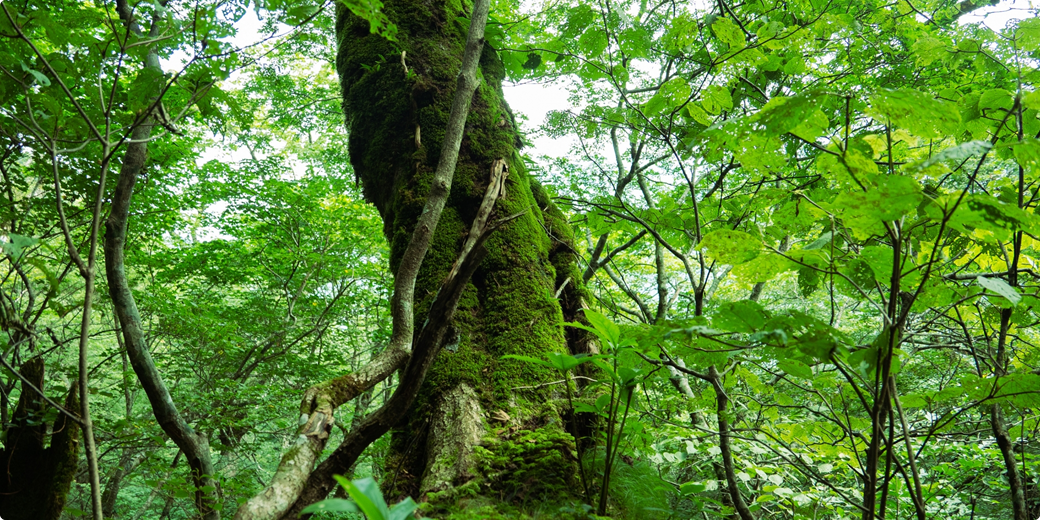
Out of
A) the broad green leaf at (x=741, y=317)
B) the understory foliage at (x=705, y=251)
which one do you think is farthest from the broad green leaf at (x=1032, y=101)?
the broad green leaf at (x=741, y=317)

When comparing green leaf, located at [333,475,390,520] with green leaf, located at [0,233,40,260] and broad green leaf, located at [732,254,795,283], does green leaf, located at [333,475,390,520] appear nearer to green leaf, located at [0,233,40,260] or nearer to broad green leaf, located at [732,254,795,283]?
green leaf, located at [0,233,40,260]

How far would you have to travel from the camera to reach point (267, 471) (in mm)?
10625

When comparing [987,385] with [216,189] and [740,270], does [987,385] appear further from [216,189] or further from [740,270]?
[216,189]

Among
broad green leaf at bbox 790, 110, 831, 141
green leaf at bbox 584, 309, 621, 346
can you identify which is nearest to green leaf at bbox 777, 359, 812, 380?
green leaf at bbox 584, 309, 621, 346

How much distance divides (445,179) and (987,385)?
189 centimetres

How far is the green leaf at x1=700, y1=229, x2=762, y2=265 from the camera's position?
108cm

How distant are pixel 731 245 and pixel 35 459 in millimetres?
3738

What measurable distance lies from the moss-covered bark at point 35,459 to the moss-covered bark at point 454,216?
2.10 metres

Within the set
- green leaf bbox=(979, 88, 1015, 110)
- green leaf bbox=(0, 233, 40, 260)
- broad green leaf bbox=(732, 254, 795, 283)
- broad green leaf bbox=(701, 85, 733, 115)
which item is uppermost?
broad green leaf bbox=(701, 85, 733, 115)

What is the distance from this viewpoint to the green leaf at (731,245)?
3.53 feet

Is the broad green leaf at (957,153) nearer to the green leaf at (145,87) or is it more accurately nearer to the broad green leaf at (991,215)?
the broad green leaf at (991,215)

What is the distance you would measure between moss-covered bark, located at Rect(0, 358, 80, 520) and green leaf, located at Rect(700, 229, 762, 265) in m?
3.25

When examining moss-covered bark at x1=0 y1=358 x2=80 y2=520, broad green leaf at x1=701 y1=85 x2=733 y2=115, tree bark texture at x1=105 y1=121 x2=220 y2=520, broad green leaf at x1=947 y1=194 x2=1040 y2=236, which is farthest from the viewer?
moss-covered bark at x1=0 y1=358 x2=80 y2=520

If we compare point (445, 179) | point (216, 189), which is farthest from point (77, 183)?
point (216, 189)
